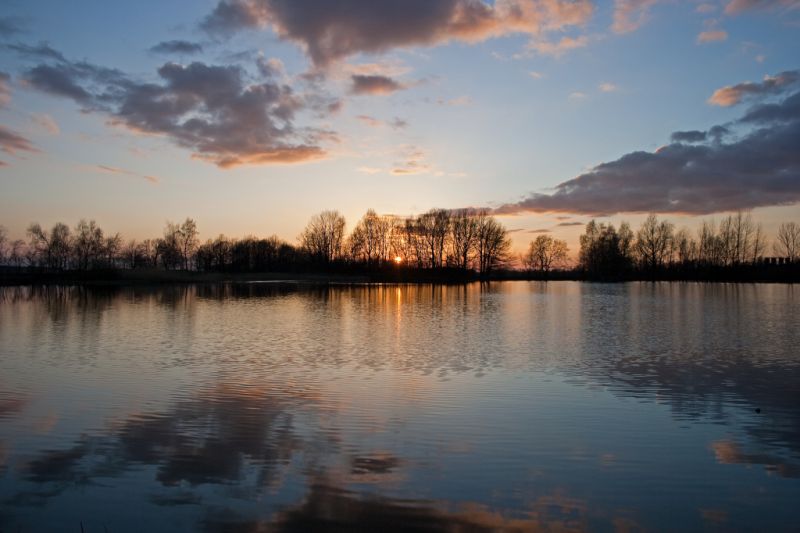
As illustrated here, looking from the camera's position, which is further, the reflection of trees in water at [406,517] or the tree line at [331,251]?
the tree line at [331,251]

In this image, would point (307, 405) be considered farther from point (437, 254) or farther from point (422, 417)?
point (437, 254)

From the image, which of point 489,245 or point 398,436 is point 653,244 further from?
point 398,436

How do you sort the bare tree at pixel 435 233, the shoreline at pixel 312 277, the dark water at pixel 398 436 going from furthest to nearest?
1. the bare tree at pixel 435 233
2. the shoreline at pixel 312 277
3. the dark water at pixel 398 436

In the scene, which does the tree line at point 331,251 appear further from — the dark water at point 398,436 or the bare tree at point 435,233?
the dark water at point 398,436

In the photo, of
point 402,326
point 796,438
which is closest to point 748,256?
point 402,326

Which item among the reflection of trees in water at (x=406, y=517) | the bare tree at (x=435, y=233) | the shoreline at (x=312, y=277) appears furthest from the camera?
the bare tree at (x=435, y=233)

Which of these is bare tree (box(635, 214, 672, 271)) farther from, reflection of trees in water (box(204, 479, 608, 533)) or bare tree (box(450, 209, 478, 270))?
reflection of trees in water (box(204, 479, 608, 533))

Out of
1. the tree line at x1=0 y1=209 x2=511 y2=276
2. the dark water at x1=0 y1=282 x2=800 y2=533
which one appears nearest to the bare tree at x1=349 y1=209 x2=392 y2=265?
the tree line at x1=0 y1=209 x2=511 y2=276

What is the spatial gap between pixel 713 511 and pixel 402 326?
19713 mm

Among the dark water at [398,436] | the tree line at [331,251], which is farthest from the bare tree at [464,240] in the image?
the dark water at [398,436]

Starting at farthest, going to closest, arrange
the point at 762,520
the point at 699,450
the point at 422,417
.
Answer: the point at 422,417 → the point at 699,450 → the point at 762,520

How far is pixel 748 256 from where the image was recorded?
111 m

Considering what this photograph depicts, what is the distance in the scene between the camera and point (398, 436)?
8.95m

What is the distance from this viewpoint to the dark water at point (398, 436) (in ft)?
20.1
